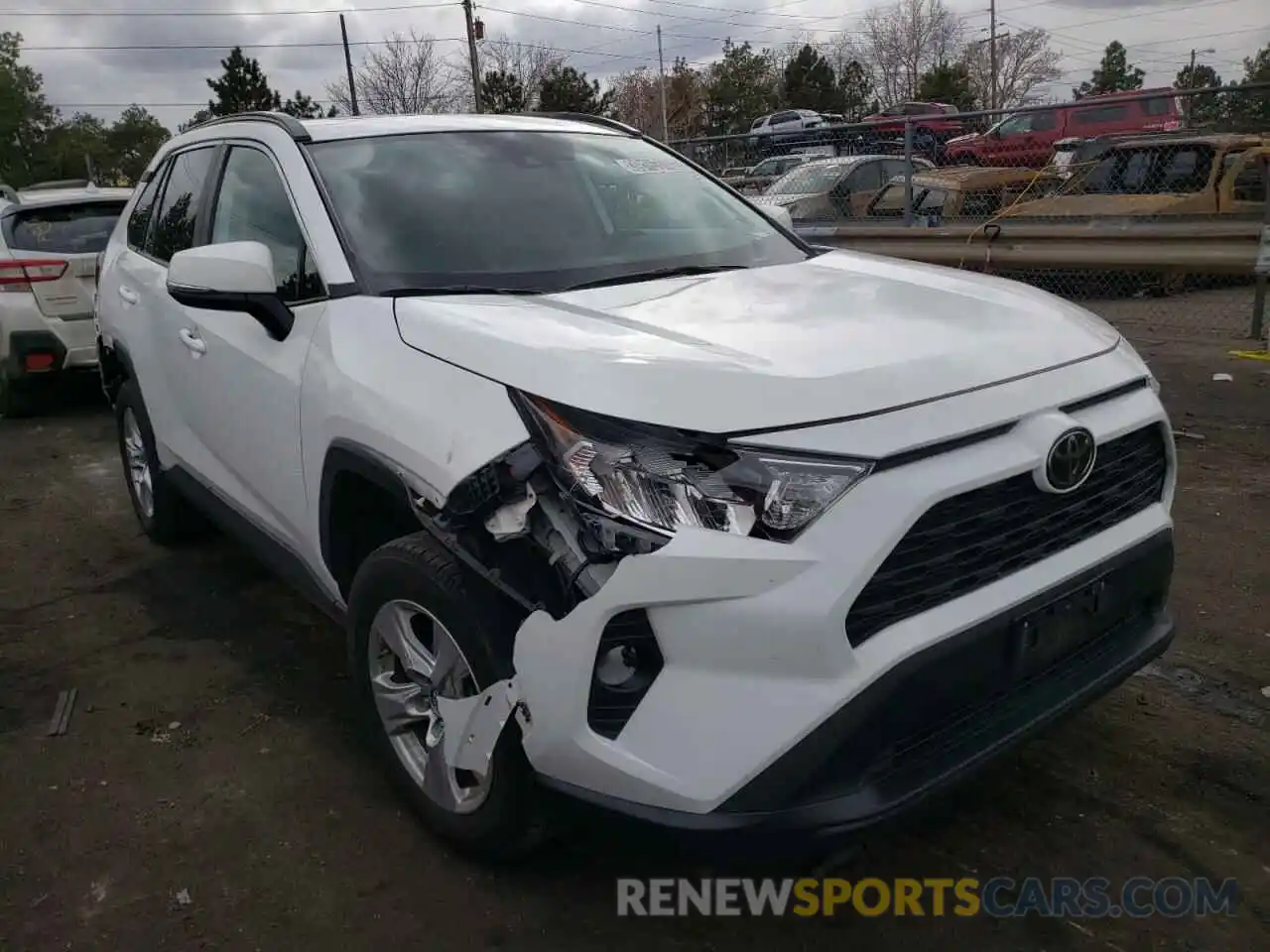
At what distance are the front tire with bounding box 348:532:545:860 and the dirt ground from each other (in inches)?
6.7

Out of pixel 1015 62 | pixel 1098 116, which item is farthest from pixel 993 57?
pixel 1098 116

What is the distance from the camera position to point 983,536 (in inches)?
83.2

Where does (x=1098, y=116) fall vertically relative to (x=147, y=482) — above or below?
above

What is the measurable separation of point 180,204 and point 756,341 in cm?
294

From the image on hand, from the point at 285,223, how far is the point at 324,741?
1.57 m

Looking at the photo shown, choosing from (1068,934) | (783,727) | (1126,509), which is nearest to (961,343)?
(1126,509)

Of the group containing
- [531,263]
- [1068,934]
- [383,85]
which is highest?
[383,85]

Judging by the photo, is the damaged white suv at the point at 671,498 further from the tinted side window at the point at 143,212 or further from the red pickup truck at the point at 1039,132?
the red pickup truck at the point at 1039,132

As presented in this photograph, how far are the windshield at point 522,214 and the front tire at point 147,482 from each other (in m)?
1.82

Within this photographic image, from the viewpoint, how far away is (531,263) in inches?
119

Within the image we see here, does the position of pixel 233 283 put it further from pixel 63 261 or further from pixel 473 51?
pixel 473 51

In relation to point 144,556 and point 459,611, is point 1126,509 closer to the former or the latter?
point 459,611

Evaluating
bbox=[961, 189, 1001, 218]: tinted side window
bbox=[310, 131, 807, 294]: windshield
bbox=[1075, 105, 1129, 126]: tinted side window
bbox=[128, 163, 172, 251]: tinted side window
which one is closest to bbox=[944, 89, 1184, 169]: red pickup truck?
bbox=[1075, 105, 1129, 126]: tinted side window

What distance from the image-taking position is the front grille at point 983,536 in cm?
198
